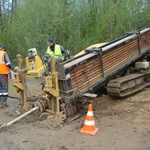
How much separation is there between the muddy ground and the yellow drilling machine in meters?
0.39

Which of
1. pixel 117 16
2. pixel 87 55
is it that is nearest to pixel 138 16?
pixel 117 16

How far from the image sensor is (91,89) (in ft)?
22.7

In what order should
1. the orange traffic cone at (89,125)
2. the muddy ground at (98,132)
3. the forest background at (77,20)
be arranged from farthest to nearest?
the forest background at (77,20), the orange traffic cone at (89,125), the muddy ground at (98,132)

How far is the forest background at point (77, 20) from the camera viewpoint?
12.3 metres

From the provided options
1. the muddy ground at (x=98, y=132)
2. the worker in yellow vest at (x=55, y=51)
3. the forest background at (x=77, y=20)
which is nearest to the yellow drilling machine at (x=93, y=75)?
the muddy ground at (x=98, y=132)

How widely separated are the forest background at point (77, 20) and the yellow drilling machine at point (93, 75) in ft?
11.5

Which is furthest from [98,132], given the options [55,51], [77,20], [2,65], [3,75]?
[77,20]

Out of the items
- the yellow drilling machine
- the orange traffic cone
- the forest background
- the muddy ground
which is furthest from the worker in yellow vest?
the forest background

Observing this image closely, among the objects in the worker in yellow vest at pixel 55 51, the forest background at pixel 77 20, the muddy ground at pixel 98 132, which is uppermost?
the forest background at pixel 77 20

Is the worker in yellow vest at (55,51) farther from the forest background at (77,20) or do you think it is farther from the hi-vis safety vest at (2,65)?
the forest background at (77,20)

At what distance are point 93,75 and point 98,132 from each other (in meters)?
1.77

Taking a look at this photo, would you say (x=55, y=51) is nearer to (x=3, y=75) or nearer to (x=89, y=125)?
(x=3, y=75)

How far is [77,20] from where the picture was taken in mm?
13258

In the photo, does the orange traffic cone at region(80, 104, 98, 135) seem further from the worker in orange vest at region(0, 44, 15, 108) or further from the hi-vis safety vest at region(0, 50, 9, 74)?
the hi-vis safety vest at region(0, 50, 9, 74)
